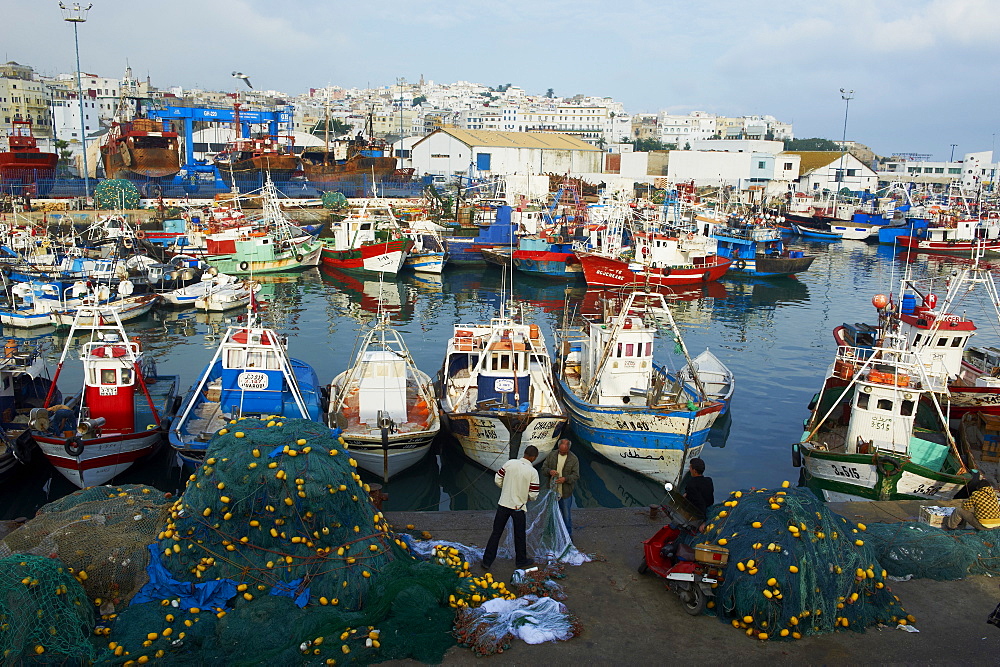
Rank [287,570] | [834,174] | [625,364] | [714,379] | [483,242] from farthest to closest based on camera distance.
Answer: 1. [834,174]
2. [483,242]
3. [714,379]
4. [625,364]
5. [287,570]

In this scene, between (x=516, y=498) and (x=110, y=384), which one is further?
(x=110, y=384)

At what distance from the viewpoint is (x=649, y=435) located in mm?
13328

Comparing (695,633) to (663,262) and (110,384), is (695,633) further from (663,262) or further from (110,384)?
(663,262)

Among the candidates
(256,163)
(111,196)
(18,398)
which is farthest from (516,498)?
(256,163)

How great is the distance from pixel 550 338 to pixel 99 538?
742 inches

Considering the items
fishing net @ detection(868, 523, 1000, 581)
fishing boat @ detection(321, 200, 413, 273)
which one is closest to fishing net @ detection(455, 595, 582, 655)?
fishing net @ detection(868, 523, 1000, 581)

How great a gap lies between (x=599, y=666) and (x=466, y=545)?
2315mm

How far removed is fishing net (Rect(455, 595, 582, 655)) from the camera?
6.03 metres

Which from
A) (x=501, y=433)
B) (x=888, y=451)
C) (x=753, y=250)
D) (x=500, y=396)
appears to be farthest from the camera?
(x=753, y=250)

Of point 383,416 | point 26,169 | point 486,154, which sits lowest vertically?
point 383,416

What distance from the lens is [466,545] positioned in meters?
7.87

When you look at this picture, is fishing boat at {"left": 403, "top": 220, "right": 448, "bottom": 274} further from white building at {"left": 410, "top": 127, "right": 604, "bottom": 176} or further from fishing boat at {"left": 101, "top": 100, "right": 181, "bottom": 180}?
white building at {"left": 410, "top": 127, "right": 604, "bottom": 176}

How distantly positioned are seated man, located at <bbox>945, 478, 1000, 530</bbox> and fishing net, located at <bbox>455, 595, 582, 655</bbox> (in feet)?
16.0

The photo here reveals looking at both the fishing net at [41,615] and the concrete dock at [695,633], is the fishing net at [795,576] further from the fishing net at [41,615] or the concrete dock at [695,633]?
the fishing net at [41,615]
